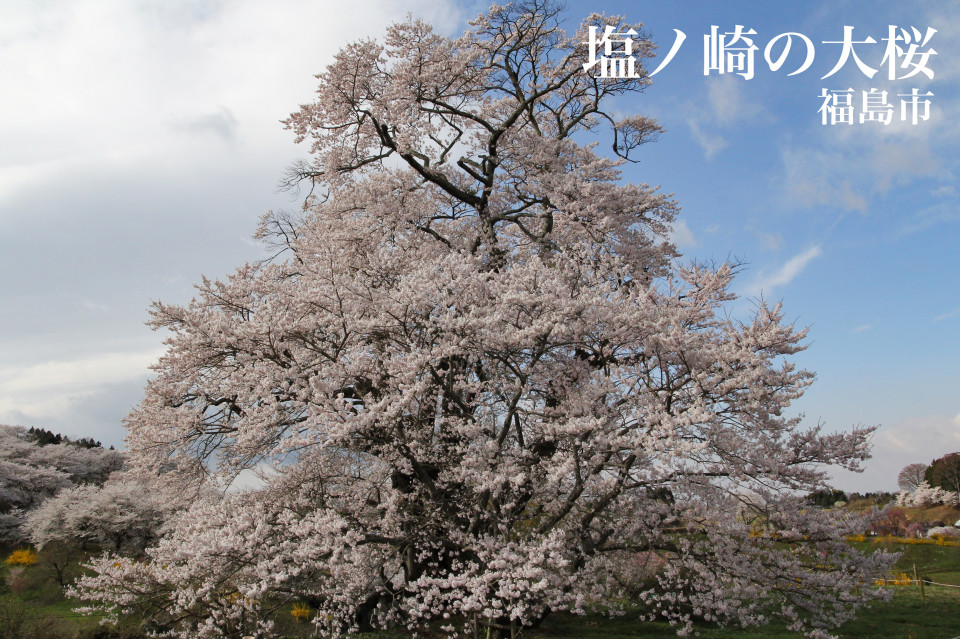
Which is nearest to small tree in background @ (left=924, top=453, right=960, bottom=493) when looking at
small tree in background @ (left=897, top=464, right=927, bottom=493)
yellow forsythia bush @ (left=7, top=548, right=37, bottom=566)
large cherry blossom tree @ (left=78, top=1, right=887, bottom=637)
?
small tree in background @ (left=897, top=464, right=927, bottom=493)

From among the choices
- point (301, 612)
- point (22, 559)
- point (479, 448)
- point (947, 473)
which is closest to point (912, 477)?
point (947, 473)

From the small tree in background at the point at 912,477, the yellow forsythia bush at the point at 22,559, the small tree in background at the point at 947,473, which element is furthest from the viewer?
the small tree in background at the point at 912,477

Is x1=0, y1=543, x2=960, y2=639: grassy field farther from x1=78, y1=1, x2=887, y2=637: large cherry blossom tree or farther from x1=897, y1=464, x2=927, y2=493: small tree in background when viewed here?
x1=897, y1=464, x2=927, y2=493: small tree in background

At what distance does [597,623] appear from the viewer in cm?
1494

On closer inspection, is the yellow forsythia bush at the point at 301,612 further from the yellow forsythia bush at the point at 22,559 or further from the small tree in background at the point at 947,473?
the small tree in background at the point at 947,473

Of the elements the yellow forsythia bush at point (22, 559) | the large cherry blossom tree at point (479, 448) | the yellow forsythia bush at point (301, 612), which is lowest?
the yellow forsythia bush at point (22, 559)

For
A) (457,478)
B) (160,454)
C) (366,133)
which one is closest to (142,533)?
(160,454)

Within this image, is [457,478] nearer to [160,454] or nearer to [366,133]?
[160,454]

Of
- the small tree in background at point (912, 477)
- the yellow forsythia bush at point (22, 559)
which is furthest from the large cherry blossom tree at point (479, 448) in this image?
the small tree in background at point (912, 477)

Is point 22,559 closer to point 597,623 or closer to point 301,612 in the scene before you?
point 301,612

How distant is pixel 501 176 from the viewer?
14867 mm

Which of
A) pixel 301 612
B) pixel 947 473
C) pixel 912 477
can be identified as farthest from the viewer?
pixel 912 477

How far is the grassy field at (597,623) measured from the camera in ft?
39.7

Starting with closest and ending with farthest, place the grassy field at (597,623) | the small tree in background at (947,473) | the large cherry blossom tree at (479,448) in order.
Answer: the large cherry blossom tree at (479,448), the grassy field at (597,623), the small tree in background at (947,473)
